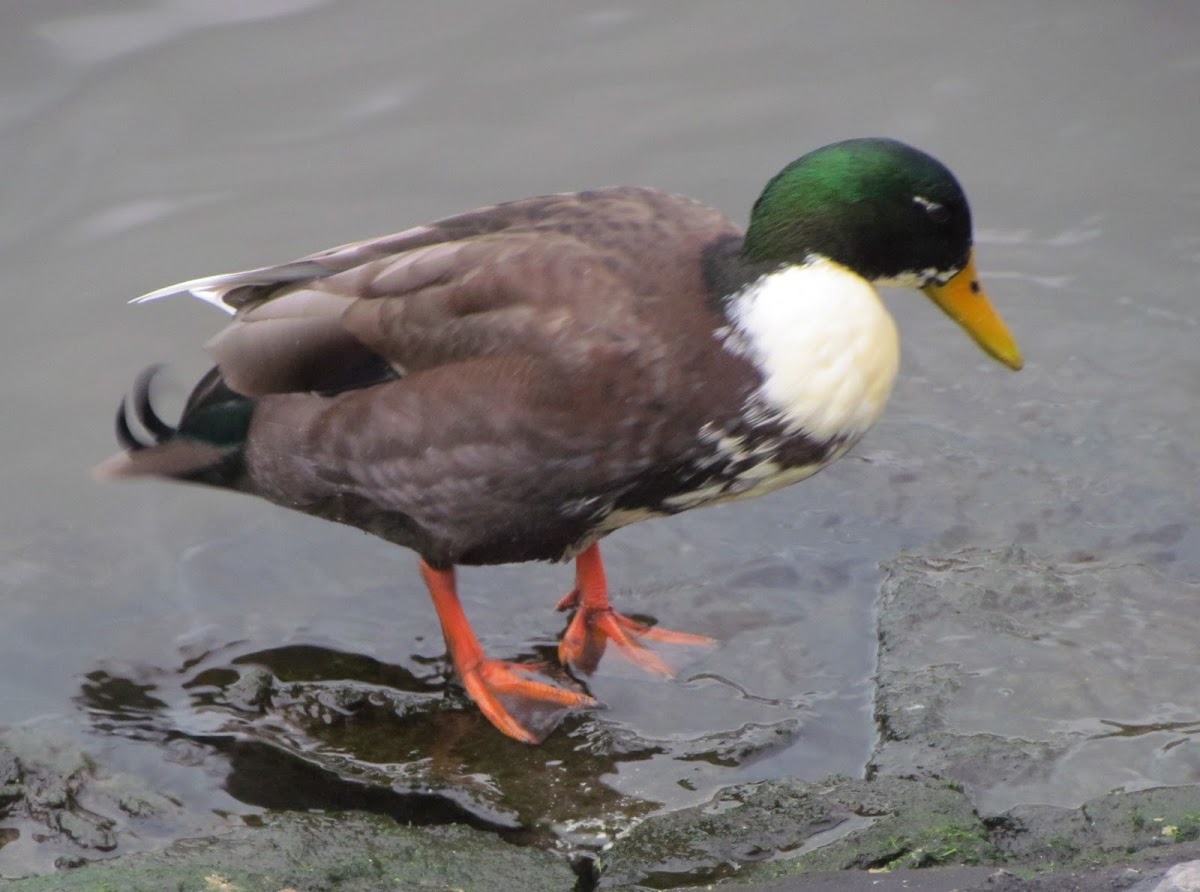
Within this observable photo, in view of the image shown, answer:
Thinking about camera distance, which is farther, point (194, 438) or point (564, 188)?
point (564, 188)

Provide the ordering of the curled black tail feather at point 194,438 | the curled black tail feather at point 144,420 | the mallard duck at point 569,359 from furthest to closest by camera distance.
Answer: the curled black tail feather at point 144,420 < the curled black tail feather at point 194,438 < the mallard duck at point 569,359

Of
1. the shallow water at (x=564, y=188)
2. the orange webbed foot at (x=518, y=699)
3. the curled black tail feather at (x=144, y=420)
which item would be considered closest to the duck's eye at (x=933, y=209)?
the shallow water at (x=564, y=188)

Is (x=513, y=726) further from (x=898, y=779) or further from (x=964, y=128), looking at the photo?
(x=964, y=128)

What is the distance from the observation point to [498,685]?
15.6 feet

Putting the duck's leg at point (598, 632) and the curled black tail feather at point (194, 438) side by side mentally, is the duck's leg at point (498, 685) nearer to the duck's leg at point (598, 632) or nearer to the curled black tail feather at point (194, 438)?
the duck's leg at point (598, 632)

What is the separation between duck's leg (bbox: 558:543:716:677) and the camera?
4922 mm

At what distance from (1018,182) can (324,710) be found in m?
4.49

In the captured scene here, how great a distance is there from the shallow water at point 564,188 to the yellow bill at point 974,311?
0.77m

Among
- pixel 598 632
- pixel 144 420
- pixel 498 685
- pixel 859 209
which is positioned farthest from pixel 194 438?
pixel 859 209

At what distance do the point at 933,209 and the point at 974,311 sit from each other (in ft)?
1.64

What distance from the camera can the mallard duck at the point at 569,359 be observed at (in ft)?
13.8

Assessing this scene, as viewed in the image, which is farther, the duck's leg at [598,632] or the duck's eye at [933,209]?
the duck's leg at [598,632]

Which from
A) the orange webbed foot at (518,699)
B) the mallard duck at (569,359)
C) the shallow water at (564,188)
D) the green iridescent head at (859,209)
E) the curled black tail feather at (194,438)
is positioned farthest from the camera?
the curled black tail feather at (194,438)

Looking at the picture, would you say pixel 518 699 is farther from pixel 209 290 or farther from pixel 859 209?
pixel 859 209
